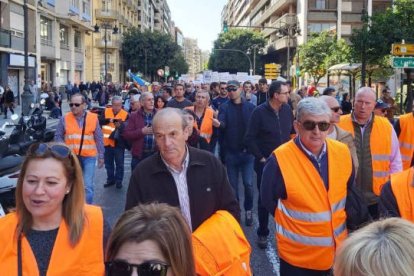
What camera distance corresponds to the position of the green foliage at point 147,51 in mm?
76562

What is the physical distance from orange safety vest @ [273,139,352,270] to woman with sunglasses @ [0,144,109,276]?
1385 millimetres

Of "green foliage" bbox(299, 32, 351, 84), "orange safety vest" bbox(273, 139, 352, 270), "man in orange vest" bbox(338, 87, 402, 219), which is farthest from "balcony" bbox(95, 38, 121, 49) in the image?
"orange safety vest" bbox(273, 139, 352, 270)

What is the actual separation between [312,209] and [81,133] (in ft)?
15.4

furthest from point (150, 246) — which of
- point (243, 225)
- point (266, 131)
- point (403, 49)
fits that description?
point (403, 49)

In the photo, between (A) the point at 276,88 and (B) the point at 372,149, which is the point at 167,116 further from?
(A) the point at 276,88

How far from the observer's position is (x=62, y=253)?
2.56 metres

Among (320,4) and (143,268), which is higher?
(320,4)

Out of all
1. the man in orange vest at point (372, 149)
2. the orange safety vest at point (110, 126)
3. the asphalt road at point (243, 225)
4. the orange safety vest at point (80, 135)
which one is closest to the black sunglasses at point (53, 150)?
the man in orange vest at point (372, 149)

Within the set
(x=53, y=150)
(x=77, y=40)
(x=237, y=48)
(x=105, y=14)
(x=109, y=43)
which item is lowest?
(x=53, y=150)

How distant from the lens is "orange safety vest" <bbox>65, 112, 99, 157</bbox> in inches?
295

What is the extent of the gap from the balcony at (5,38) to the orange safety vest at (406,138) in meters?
31.1

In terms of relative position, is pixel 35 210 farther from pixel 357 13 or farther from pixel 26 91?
pixel 357 13

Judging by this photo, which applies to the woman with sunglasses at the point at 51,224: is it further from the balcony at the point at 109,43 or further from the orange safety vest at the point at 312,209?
the balcony at the point at 109,43

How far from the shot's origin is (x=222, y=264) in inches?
103
